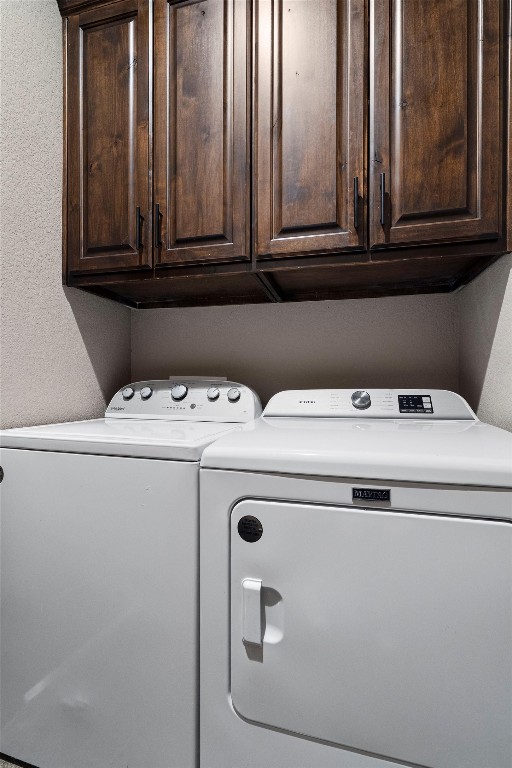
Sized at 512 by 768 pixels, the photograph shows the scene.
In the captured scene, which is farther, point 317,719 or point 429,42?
point 429,42

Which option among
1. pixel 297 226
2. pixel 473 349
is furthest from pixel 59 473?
pixel 473 349

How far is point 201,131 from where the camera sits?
1.28 meters

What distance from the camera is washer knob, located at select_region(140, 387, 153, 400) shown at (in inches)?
61.8

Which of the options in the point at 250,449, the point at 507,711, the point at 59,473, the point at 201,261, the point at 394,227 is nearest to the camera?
the point at 507,711

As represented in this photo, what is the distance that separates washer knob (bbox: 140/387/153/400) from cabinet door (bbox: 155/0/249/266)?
1.62 feet

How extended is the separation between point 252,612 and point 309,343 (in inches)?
41.6

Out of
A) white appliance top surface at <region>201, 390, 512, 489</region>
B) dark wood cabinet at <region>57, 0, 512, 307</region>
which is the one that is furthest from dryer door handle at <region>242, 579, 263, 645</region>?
dark wood cabinet at <region>57, 0, 512, 307</region>

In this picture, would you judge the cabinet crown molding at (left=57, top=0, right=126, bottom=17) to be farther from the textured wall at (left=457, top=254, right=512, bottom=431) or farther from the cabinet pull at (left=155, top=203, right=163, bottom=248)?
the textured wall at (left=457, top=254, right=512, bottom=431)

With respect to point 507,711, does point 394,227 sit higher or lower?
higher

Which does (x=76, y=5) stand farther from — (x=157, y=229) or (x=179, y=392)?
(x=179, y=392)

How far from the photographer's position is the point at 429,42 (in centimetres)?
107

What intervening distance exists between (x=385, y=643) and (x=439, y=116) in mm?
1258

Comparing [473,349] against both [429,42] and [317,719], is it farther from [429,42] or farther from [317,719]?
[317,719]

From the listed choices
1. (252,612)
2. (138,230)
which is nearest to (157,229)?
(138,230)
